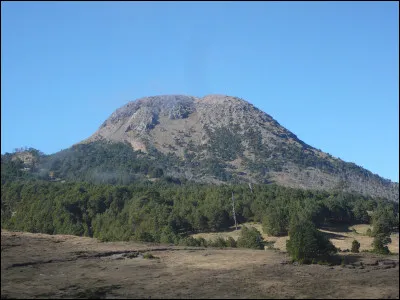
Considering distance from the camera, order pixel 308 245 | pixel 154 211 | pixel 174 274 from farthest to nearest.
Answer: pixel 154 211 < pixel 308 245 < pixel 174 274

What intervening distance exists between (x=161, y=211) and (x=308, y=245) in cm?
6506

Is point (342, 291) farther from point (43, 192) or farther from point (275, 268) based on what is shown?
point (43, 192)

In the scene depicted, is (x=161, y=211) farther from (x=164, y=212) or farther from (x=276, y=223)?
(x=276, y=223)

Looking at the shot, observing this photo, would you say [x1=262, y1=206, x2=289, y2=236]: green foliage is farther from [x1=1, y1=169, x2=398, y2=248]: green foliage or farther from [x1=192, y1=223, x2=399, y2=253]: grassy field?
[x1=192, y1=223, x2=399, y2=253]: grassy field

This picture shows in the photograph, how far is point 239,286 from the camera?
125 feet

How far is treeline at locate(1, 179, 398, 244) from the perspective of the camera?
318 feet

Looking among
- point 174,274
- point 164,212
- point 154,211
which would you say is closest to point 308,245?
point 174,274

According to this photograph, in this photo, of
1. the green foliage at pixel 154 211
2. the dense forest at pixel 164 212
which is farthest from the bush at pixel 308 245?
the dense forest at pixel 164 212

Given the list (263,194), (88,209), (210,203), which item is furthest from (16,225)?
(263,194)

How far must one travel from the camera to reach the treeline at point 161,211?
97.0 metres

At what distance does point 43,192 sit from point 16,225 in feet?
91.0

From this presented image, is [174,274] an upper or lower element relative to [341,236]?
lower

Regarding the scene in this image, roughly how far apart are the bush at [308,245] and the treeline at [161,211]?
35.6m

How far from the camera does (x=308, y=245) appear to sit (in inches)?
1996
